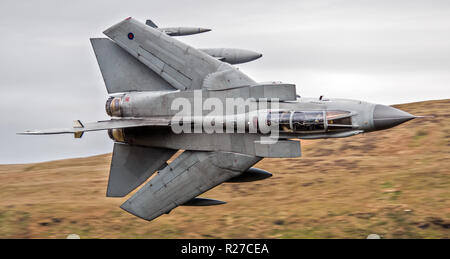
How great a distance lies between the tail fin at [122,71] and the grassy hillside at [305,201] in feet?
19.0

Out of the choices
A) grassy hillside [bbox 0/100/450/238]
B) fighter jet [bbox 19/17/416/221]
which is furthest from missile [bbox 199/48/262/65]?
grassy hillside [bbox 0/100/450/238]

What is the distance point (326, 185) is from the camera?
25.0m

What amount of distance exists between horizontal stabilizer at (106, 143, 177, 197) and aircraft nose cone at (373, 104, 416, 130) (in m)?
6.92

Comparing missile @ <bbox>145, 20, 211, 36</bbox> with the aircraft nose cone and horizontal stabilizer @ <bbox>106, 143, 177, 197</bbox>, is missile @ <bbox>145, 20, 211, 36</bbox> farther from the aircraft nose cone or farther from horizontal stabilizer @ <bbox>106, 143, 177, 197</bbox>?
the aircraft nose cone

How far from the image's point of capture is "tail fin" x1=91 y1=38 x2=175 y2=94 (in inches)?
708

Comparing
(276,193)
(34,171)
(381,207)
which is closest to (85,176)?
(34,171)

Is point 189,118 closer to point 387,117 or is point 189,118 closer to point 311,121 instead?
point 311,121

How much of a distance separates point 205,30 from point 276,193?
9.47 metres

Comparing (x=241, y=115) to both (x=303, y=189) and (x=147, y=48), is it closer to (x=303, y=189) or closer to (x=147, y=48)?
(x=147, y=48)

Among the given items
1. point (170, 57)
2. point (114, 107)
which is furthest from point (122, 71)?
point (170, 57)

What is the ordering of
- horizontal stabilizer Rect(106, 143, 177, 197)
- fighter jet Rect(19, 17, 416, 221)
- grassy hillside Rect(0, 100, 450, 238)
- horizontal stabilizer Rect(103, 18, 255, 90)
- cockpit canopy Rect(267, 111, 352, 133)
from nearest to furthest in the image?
cockpit canopy Rect(267, 111, 352, 133), fighter jet Rect(19, 17, 416, 221), horizontal stabilizer Rect(103, 18, 255, 90), horizontal stabilizer Rect(106, 143, 177, 197), grassy hillside Rect(0, 100, 450, 238)

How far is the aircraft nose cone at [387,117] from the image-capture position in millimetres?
14031

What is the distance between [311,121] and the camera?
47.2 feet

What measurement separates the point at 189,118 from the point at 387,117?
5.85m
